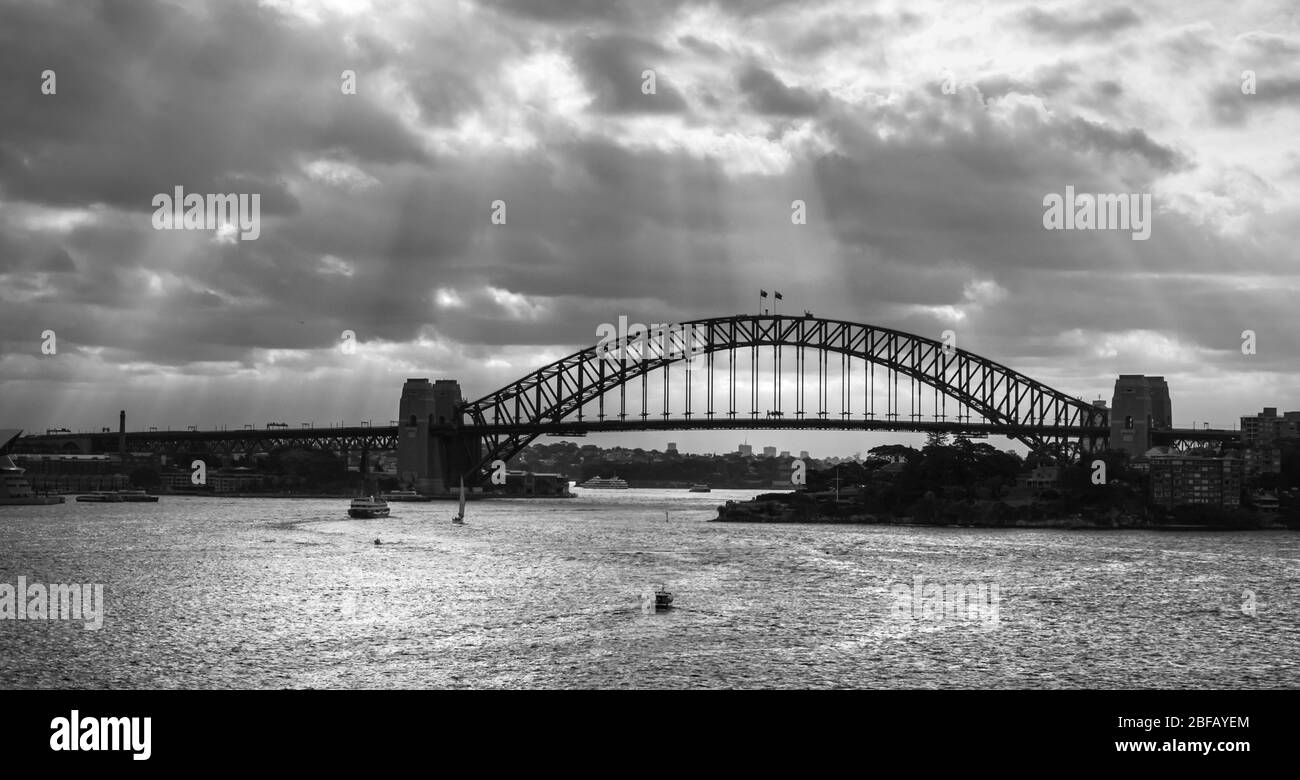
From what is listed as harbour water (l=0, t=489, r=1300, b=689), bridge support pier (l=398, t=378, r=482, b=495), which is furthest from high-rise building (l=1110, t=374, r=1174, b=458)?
bridge support pier (l=398, t=378, r=482, b=495)

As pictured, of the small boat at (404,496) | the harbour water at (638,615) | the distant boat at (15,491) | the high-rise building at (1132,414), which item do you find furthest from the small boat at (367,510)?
the high-rise building at (1132,414)

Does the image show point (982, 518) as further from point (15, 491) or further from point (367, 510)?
point (15, 491)

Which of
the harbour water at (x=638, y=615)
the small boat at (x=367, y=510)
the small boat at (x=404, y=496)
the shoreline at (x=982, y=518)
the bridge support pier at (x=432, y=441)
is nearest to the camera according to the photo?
the harbour water at (x=638, y=615)

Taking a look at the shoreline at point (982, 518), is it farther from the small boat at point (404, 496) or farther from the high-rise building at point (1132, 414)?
the small boat at point (404, 496)
